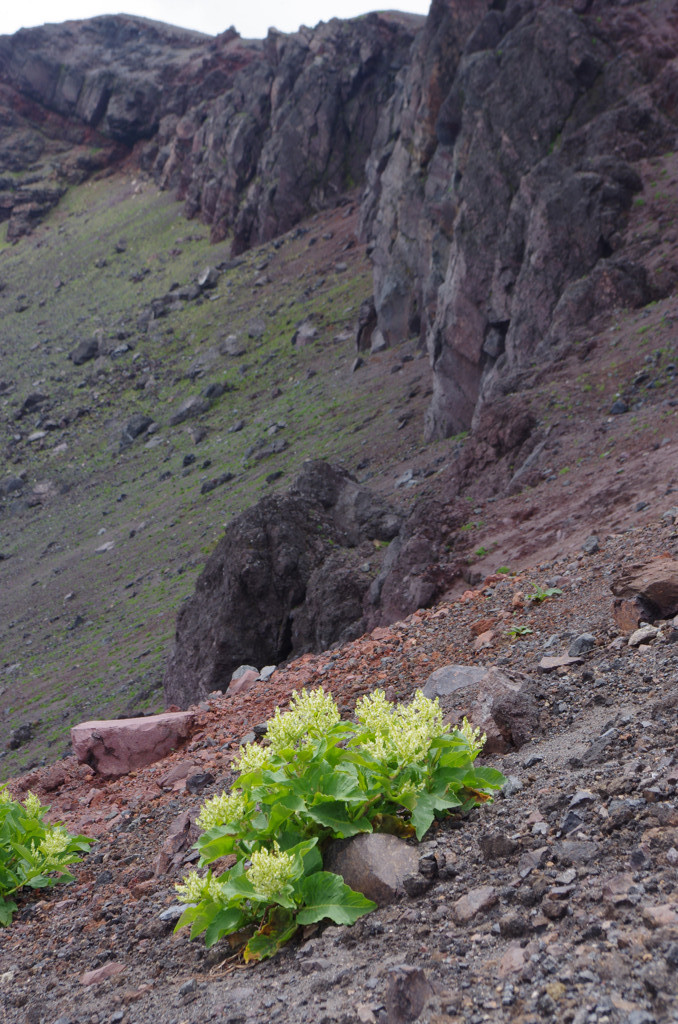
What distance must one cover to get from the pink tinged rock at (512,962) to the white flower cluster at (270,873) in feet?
3.39

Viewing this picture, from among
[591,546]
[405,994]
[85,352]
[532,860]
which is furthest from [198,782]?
[85,352]

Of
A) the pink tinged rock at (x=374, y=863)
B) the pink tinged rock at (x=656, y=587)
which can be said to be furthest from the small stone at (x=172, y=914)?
the pink tinged rock at (x=656, y=587)

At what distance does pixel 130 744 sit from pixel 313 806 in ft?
18.0

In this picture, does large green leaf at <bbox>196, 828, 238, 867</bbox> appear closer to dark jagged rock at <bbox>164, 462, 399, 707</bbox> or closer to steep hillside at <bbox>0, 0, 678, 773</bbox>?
steep hillside at <bbox>0, 0, 678, 773</bbox>

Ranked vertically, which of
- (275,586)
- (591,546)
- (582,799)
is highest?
(582,799)

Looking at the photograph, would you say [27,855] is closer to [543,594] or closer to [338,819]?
[338,819]

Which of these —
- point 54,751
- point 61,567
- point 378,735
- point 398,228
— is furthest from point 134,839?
point 398,228

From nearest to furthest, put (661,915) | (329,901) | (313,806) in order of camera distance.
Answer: (661,915)
(329,901)
(313,806)

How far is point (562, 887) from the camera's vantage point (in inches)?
117

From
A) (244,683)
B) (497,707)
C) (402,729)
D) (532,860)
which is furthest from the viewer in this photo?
(244,683)

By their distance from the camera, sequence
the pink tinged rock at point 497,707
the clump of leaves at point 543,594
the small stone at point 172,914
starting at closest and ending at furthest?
the small stone at point 172,914
the pink tinged rock at point 497,707
the clump of leaves at point 543,594

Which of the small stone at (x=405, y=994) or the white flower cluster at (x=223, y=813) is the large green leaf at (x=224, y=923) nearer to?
the white flower cluster at (x=223, y=813)

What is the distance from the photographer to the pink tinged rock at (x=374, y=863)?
3.53 metres

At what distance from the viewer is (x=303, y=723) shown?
4.04m
